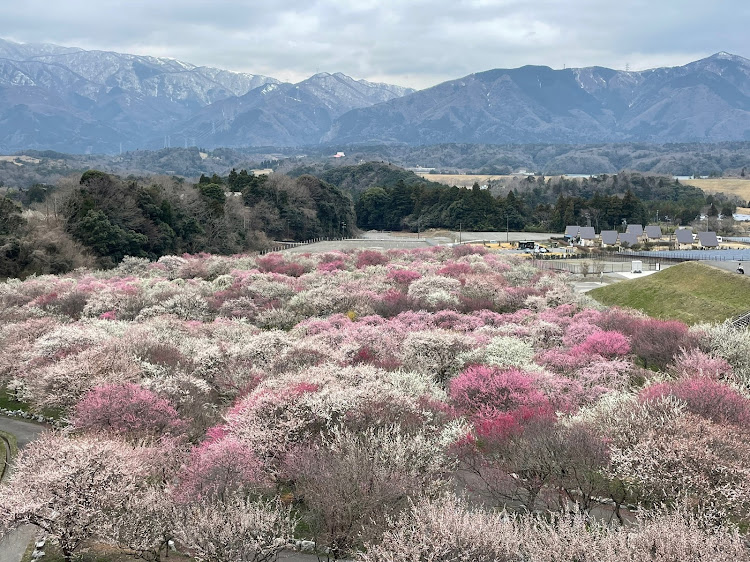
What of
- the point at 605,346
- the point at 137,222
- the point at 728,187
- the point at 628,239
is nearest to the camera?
the point at 605,346

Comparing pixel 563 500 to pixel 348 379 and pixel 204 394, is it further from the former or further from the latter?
pixel 204 394

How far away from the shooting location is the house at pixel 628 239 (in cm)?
7781

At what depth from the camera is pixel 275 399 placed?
46.7ft

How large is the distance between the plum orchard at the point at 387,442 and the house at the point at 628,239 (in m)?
56.9

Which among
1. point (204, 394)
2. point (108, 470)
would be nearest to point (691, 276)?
point (204, 394)

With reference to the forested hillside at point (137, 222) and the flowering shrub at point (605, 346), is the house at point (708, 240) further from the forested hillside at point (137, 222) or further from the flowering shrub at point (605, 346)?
the flowering shrub at point (605, 346)

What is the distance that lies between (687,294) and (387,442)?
2973cm

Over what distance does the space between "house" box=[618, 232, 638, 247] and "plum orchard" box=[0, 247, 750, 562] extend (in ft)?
187

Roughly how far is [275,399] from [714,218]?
99.1 metres

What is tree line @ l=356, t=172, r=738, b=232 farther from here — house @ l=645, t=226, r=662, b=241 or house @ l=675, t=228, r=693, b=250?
house @ l=675, t=228, r=693, b=250

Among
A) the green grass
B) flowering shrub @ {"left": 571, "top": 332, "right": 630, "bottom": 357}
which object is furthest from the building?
flowering shrub @ {"left": 571, "top": 332, "right": 630, "bottom": 357}

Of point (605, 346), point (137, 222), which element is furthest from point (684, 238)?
point (137, 222)

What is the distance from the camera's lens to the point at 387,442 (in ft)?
41.7

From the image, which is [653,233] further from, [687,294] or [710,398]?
[710,398]
